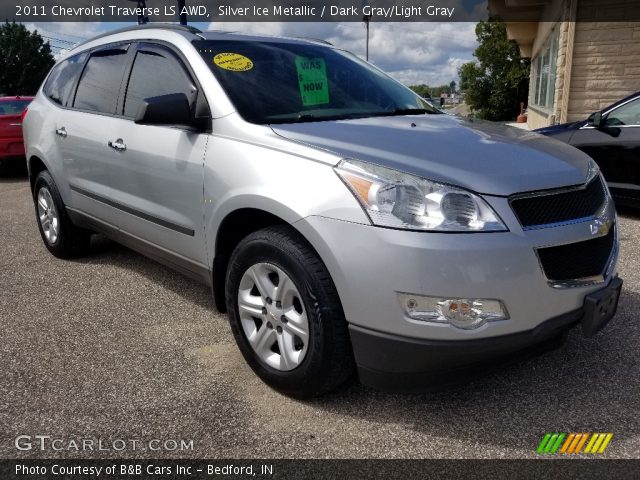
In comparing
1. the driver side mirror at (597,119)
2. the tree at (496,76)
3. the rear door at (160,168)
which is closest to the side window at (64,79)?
the rear door at (160,168)

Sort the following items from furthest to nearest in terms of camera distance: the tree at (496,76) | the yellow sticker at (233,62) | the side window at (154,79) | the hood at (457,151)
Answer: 1. the tree at (496,76)
2. the side window at (154,79)
3. the yellow sticker at (233,62)
4. the hood at (457,151)

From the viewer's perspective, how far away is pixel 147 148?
11.1 ft

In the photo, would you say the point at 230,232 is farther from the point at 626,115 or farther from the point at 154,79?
the point at 626,115

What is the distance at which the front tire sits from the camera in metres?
2.40

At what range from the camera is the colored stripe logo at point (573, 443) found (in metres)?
2.33

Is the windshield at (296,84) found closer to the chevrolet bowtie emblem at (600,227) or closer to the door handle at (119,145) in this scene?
the door handle at (119,145)

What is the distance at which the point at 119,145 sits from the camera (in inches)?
Result: 144

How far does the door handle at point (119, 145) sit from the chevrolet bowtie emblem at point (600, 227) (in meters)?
2.73

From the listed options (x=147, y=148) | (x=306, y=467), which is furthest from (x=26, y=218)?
(x=306, y=467)

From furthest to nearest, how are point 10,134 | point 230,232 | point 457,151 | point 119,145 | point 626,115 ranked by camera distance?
point 10,134 < point 626,115 < point 119,145 < point 230,232 < point 457,151

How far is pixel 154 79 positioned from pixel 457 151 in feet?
6.65

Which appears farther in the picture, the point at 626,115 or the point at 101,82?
the point at 626,115

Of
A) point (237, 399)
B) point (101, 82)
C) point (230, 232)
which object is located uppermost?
point (101, 82)

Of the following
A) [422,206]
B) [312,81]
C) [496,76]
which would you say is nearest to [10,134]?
[312,81]
